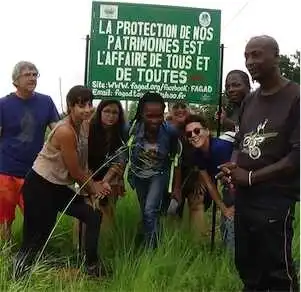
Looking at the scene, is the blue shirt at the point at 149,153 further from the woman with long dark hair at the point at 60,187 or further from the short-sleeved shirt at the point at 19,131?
the short-sleeved shirt at the point at 19,131

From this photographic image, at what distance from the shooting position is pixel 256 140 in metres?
3.77

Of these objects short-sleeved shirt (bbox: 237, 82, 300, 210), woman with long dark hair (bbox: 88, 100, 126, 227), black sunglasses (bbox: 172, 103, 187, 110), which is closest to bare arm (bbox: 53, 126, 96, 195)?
woman with long dark hair (bbox: 88, 100, 126, 227)

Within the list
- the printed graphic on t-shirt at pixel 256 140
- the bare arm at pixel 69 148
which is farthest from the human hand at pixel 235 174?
the bare arm at pixel 69 148

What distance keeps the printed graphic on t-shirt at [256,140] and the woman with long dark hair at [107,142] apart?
1.76 meters

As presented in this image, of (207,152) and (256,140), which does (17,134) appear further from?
(256,140)

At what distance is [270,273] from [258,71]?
1.27 metres

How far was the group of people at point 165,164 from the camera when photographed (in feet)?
12.1

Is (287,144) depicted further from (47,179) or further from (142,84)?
(142,84)

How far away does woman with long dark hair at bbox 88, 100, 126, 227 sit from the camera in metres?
5.36

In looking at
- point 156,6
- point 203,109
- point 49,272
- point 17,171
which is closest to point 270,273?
point 49,272

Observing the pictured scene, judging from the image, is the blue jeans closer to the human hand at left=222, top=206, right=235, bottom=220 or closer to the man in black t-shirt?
the human hand at left=222, top=206, right=235, bottom=220

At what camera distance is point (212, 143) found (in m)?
5.41

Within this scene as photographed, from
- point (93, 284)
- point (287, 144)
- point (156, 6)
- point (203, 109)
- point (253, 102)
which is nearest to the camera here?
point (287, 144)

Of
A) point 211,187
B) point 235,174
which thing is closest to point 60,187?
point 211,187
